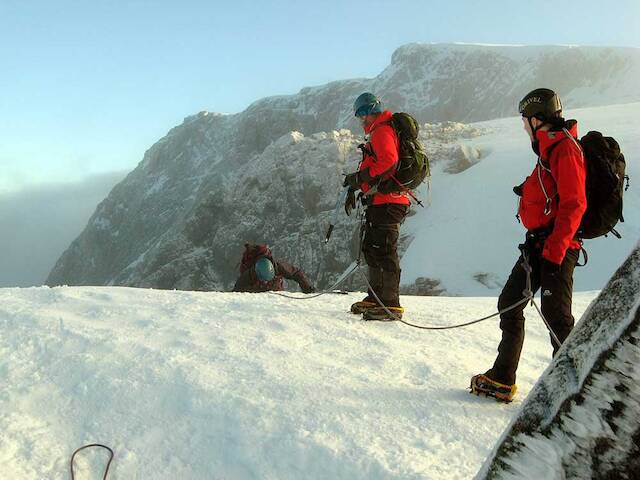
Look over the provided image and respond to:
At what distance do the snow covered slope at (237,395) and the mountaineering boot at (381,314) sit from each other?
21cm

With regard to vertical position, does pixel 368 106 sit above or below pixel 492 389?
above

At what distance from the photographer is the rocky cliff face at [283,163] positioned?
29500mm

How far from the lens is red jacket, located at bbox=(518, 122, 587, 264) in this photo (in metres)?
3.10

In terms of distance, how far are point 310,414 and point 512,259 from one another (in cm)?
1412

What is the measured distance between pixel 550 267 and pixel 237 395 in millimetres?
2399

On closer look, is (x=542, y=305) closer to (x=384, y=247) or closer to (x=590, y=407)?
(x=384, y=247)

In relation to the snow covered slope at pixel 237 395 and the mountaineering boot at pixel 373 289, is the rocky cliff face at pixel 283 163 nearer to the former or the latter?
the mountaineering boot at pixel 373 289

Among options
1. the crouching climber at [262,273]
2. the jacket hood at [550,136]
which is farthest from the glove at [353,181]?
the crouching climber at [262,273]

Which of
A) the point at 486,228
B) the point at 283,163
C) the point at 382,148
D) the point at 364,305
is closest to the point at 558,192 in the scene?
the point at 382,148

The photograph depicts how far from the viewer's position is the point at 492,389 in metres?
3.35

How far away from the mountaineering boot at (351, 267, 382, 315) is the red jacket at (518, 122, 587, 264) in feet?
7.29

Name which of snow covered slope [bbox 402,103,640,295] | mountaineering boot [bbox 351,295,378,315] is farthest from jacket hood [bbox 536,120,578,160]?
snow covered slope [bbox 402,103,640,295]

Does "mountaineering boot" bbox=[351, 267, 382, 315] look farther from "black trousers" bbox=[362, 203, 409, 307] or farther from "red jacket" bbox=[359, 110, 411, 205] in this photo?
"red jacket" bbox=[359, 110, 411, 205]

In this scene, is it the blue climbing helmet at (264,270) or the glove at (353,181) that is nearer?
the glove at (353,181)
